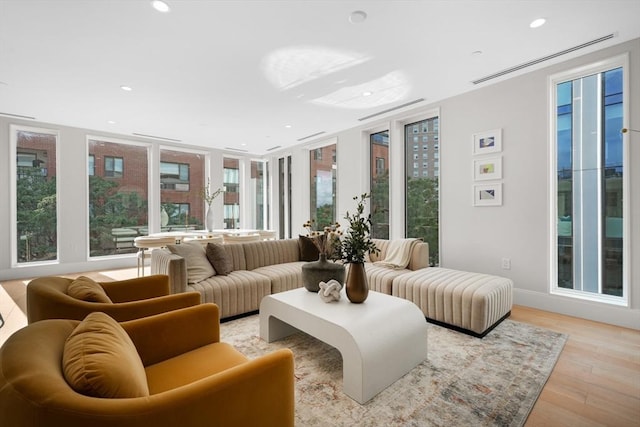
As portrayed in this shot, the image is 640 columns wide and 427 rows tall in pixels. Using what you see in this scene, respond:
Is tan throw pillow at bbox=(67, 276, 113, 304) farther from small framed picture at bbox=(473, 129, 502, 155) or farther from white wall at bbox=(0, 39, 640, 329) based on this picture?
small framed picture at bbox=(473, 129, 502, 155)

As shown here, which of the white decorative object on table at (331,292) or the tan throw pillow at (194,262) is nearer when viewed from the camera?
the white decorative object on table at (331,292)

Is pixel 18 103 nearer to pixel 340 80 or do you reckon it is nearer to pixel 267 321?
pixel 340 80

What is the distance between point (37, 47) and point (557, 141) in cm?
552

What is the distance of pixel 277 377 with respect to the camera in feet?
3.66

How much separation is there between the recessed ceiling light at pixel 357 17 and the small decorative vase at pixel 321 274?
2.02 metres

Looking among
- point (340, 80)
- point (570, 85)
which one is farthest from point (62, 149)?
point (570, 85)

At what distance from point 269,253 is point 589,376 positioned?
3322 mm

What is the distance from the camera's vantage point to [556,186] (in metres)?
3.36

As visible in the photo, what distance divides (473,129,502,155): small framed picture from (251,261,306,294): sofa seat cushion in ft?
9.38

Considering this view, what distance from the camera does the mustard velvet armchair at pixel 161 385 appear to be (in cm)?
70

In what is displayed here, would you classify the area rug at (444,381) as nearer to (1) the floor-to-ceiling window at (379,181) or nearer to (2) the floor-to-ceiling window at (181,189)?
(1) the floor-to-ceiling window at (379,181)

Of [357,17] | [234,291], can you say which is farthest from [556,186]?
[234,291]

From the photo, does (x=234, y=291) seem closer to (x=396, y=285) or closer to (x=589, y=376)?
(x=396, y=285)

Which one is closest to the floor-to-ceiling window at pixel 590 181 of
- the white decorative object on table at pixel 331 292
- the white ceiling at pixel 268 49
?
the white ceiling at pixel 268 49
